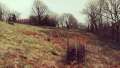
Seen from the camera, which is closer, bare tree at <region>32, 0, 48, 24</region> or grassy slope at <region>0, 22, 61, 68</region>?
grassy slope at <region>0, 22, 61, 68</region>

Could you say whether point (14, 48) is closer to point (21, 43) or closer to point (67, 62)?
point (21, 43)

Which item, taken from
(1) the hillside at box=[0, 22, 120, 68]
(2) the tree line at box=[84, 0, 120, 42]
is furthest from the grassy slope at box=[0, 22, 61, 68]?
(2) the tree line at box=[84, 0, 120, 42]

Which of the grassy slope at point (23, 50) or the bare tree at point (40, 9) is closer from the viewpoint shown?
the grassy slope at point (23, 50)

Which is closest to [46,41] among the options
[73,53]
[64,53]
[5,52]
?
[64,53]

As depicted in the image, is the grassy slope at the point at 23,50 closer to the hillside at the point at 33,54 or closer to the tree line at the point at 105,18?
the hillside at the point at 33,54

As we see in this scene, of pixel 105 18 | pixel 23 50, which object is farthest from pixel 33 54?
pixel 105 18

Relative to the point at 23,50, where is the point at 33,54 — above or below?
below

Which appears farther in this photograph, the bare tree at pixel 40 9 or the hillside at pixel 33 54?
the bare tree at pixel 40 9

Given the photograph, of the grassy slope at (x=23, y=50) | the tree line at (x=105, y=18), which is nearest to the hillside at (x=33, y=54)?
the grassy slope at (x=23, y=50)

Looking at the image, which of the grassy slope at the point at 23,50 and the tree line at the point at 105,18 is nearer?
the grassy slope at the point at 23,50

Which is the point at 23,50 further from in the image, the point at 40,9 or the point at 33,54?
the point at 40,9

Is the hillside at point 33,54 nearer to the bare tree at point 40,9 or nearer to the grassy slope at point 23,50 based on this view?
the grassy slope at point 23,50

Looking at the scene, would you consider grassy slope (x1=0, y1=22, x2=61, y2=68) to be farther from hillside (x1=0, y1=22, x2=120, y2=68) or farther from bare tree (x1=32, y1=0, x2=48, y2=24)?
bare tree (x1=32, y1=0, x2=48, y2=24)

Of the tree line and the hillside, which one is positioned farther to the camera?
the tree line
